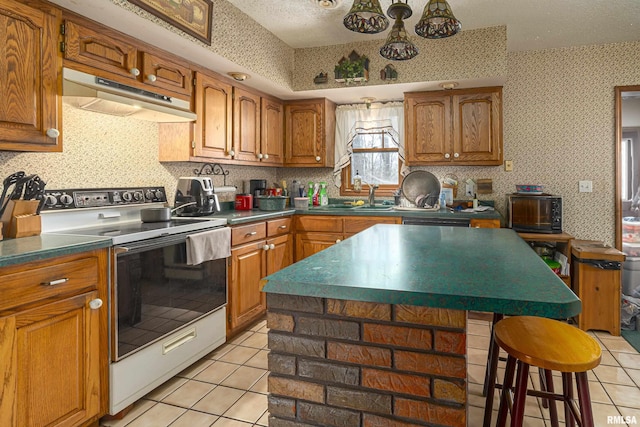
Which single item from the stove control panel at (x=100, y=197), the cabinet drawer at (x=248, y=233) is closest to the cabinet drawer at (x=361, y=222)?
the cabinet drawer at (x=248, y=233)

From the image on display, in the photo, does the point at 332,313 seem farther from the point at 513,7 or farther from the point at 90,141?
the point at 513,7

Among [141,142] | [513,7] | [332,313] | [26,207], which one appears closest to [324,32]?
[513,7]

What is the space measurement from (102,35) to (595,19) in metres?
3.52

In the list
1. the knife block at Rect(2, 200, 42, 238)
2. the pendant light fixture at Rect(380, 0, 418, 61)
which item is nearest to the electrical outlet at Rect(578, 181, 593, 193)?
the pendant light fixture at Rect(380, 0, 418, 61)

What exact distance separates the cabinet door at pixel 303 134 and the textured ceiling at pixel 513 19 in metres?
0.68

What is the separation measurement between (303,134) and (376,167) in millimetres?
873

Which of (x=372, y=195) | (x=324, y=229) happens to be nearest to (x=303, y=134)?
(x=372, y=195)

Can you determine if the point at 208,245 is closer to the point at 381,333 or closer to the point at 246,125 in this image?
the point at 246,125

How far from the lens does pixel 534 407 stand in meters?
2.13

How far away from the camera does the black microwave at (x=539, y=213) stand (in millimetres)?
3445

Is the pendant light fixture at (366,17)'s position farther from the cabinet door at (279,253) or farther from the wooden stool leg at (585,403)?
the cabinet door at (279,253)

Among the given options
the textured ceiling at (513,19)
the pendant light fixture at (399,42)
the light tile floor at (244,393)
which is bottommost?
the light tile floor at (244,393)

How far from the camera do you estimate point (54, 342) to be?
170 cm

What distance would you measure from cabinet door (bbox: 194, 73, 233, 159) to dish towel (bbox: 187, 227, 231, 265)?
67 cm
